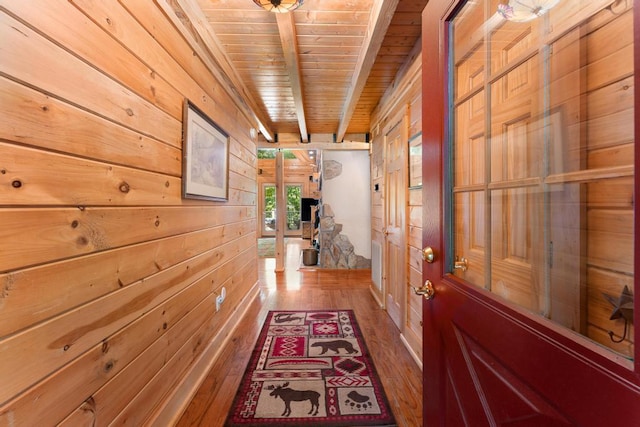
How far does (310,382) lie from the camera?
6.02 feet

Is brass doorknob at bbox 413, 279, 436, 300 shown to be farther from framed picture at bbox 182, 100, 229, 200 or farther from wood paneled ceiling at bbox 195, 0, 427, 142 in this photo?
wood paneled ceiling at bbox 195, 0, 427, 142

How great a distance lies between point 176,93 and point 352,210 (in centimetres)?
386

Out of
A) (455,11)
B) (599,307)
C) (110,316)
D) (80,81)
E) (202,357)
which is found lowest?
(202,357)

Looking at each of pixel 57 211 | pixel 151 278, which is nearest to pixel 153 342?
pixel 151 278

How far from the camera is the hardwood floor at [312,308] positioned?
1.62 metres

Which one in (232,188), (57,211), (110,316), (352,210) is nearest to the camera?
(57,211)

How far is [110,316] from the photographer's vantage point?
1.01 meters

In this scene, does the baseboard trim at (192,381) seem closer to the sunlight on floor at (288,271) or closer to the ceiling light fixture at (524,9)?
the sunlight on floor at (288,271)

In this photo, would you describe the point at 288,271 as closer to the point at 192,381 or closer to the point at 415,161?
the point at 192,381

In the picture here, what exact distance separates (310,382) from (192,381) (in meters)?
0.75

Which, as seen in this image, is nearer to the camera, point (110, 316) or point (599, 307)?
point (599, 307)

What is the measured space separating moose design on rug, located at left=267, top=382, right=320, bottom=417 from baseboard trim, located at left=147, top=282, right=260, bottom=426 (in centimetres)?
47

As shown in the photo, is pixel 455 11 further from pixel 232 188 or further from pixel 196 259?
pixel 232 188

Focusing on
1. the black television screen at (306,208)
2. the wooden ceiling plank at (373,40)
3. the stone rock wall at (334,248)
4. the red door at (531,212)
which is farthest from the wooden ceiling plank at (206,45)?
the black television screen at (306,208)
